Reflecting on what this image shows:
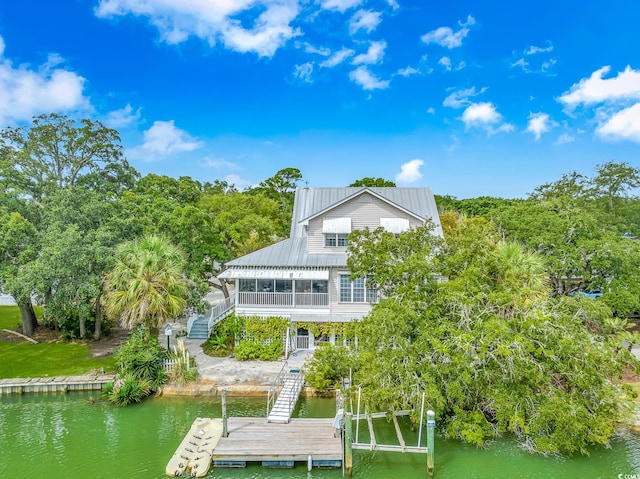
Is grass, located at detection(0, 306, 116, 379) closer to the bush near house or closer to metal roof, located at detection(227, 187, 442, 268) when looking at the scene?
the bush near house

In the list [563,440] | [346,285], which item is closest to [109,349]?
[346,285]

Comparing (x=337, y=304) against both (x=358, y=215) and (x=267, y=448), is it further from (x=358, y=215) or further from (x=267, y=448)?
(x=267, y=448)

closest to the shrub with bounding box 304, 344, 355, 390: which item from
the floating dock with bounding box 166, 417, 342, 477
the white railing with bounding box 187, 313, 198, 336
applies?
the floating dock with bounding box 166, 417, 342, 477

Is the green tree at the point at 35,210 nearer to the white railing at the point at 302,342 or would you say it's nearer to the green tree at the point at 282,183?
the white railing at the point at 302,342

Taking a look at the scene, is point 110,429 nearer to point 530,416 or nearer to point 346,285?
point 346,285

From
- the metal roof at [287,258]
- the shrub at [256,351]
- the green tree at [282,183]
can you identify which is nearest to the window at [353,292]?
the metal roof at [287,258]

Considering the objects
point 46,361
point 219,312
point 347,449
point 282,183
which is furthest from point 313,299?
point 282,183
